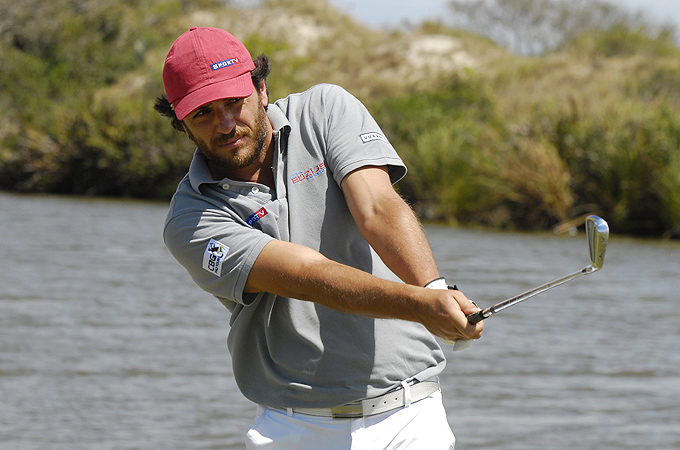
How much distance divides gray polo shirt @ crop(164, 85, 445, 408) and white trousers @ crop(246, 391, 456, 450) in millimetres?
63

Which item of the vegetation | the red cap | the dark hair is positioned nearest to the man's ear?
the dark hair

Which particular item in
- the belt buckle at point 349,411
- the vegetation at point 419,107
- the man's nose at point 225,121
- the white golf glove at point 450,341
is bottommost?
the vegetation at point 419,107

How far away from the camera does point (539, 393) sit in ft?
23.6

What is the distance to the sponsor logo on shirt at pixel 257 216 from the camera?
110 inches

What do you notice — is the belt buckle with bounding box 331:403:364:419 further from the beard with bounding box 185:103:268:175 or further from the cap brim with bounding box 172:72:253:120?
the cap brim with bounding box 172:72:253:120

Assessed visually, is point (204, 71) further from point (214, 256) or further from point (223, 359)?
point (223, 359)

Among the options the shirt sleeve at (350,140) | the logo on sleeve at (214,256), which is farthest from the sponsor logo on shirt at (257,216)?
the shirt sleeve at (350,140)

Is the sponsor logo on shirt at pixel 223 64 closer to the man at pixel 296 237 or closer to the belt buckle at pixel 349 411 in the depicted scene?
the man at pixel 296 237

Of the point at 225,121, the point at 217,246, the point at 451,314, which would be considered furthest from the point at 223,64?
the point at 451,314

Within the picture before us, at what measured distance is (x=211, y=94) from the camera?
272 centimetres

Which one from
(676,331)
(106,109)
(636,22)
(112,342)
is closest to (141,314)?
(112,342)

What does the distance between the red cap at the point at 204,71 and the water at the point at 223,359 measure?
362 cm

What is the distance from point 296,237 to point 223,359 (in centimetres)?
539

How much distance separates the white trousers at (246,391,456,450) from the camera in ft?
9.16
